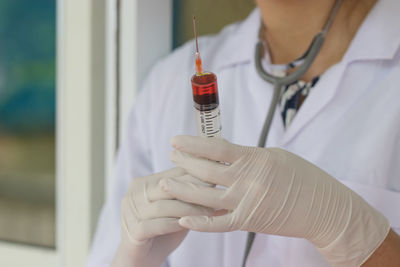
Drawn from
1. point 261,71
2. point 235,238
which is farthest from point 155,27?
point 235,238

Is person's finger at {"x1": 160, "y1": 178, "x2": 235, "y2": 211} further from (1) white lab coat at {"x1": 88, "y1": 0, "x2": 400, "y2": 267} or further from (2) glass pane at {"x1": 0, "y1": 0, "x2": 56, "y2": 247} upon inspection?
(2) glass pane at {"x1": 0, "y1": 0, "x2": 56, "y2": 247}

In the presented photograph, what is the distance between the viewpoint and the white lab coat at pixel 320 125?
35.3 inches

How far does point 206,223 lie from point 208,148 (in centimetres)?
12

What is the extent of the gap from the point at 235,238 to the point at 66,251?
63 cm

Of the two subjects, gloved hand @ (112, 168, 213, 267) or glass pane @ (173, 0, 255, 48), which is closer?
gloved hand @ (112, 168, 213, 267)

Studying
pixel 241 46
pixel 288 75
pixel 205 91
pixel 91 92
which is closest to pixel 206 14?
pixel 241 46

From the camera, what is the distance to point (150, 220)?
0.80 m

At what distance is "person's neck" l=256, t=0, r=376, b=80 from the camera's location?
102cm

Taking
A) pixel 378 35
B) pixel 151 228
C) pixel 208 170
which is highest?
pixel 378 35

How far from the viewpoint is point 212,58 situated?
1.21 meters

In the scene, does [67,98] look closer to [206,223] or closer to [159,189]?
[159,189]

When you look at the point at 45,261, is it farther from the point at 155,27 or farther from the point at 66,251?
the point at 155,27

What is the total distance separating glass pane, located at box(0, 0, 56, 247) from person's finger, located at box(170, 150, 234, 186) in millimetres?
862

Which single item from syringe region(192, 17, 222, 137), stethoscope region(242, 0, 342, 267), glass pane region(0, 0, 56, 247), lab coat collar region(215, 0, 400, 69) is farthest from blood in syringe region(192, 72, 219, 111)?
glass pane region(0, 0, 56, 247)
